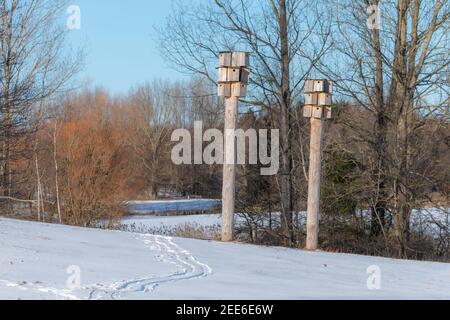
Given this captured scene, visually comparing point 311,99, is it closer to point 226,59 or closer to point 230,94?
point 230,94

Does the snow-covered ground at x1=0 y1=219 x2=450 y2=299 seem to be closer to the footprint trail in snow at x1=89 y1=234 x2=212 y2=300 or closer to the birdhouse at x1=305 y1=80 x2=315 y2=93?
the footprint trail in snow at x1=89 y1=234 x2=212 y2=300

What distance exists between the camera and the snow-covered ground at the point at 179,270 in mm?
5734

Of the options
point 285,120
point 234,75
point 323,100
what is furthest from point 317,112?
point 285,120

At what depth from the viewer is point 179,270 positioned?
23.7ft

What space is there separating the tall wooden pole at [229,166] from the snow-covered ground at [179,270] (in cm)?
64

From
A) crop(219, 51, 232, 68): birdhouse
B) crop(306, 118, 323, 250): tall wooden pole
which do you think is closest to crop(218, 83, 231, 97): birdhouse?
crop(219, 51, 232, 68): birdhouse

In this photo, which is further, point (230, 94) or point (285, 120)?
point (285, 120)

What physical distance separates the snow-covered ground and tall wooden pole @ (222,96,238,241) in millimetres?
640

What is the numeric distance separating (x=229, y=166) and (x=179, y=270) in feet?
12.8

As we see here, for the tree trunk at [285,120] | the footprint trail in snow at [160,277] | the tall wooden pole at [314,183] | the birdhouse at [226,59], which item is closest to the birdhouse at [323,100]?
the tall wooden pole at [314,183]

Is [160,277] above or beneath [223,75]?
beneath

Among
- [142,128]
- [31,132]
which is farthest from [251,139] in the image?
[142,128]
